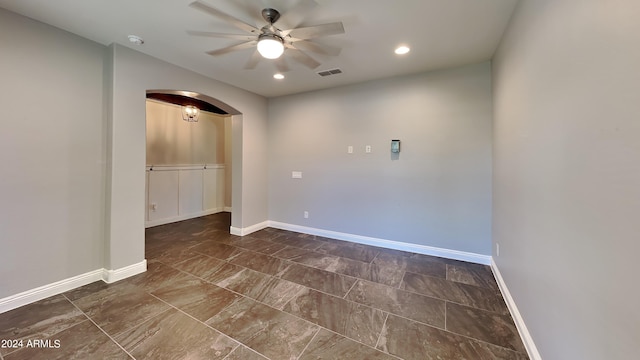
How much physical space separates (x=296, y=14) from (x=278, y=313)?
2.65 m

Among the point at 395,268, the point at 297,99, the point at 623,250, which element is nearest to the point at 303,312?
the point at 395,268

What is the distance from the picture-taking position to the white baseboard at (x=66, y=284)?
212cm

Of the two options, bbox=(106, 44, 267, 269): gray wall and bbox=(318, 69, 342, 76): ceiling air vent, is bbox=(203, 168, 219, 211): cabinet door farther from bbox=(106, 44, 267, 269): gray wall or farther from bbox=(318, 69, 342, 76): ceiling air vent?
bbox=(318, 69, 342, 76): ceiling air vent

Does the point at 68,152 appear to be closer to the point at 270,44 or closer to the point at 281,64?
the point at 270,44

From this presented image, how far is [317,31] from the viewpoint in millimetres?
1907

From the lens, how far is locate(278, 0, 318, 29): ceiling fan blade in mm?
1921

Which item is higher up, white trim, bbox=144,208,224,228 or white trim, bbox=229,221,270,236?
white trim, bbox=144,208,224,228

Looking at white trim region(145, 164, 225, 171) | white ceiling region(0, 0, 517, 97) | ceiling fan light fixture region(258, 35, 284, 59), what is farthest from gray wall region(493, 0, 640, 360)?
white trim region(145, 164, 225, 171)

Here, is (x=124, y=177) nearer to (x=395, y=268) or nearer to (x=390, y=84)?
(x=395, y=268)

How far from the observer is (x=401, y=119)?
11.6ft

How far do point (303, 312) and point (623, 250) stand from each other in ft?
6.57

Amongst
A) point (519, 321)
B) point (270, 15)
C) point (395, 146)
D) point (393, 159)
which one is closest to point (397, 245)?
point (393, 159)

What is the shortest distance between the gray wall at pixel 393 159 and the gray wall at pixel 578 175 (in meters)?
1.24

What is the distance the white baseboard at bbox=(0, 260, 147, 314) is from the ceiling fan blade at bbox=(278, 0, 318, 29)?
10.3ft
